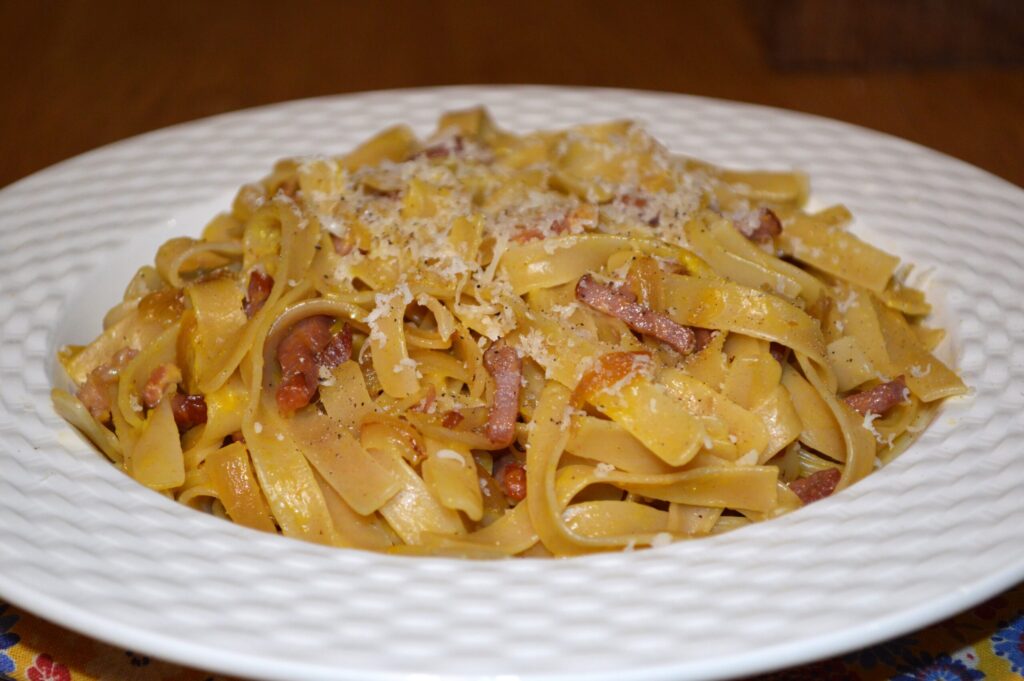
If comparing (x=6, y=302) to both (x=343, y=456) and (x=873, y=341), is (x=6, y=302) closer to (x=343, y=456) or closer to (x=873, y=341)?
(x=343, y=456)

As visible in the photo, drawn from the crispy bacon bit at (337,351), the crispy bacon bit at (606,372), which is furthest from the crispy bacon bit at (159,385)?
the crispy bacon bit at (606,372)

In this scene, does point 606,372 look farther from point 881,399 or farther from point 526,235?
point 881,399

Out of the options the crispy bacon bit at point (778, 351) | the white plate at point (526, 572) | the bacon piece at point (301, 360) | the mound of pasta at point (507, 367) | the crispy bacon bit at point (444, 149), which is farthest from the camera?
the crispy bacon bit at point (444, 149)

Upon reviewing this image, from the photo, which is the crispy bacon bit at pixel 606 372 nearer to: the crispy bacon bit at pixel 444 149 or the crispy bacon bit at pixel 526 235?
the crispy bacon bit at pixel 526 235

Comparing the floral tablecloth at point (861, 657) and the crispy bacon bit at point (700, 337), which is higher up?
the crispy bacon bit at point (700, 337)

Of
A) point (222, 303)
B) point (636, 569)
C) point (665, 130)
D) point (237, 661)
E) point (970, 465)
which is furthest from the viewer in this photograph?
point (665, 130)

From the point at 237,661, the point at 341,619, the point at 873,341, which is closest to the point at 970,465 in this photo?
the point at 873,341

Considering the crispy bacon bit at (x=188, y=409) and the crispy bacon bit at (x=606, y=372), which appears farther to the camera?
the crispy bacon bit at (x=188, y=409)
